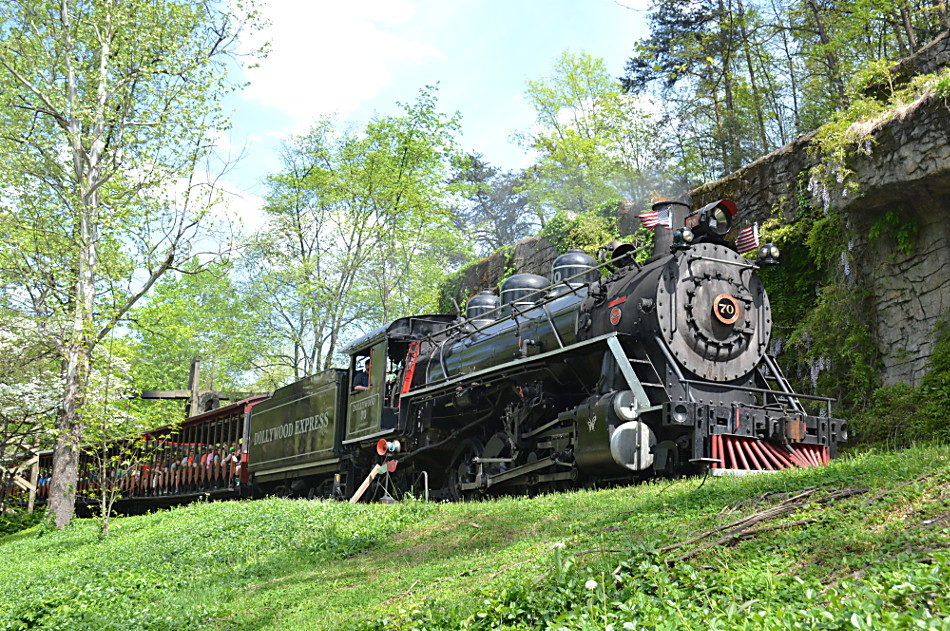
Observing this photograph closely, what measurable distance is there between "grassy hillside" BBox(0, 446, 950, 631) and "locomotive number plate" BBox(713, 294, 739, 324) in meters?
2.56

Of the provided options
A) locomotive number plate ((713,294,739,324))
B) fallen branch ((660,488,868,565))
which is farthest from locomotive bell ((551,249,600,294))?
fallen branch ((660,488,868,565))

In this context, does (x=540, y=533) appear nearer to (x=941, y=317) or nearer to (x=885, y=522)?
(x=885, y=522)

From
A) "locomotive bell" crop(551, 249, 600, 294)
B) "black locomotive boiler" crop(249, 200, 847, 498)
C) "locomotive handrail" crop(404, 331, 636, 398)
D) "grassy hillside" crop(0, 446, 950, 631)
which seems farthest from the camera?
"locomotive bell" crop(551, 249, 600, 294)

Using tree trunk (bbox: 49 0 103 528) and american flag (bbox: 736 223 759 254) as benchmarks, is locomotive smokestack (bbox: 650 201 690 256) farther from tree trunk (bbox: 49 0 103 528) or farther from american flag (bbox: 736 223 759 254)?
tree trunk (bbox: 49 0 103 528)

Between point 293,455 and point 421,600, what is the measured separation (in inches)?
459

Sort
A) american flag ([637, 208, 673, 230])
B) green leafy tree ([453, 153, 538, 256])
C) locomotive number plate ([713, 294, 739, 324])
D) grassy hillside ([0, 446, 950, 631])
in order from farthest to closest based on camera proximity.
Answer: green leafy tree ([453, 153, 538, 256]) < american flag ([637, 208, 673, 230]) < locomotive number plate ([713, 294, 739, 324]) < grassy hillside ([0, 446, 950, 631])

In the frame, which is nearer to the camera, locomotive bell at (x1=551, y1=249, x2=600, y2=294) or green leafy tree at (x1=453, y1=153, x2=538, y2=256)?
locomotive bell at (x1=551, y1=249, x2=600, y2=294)

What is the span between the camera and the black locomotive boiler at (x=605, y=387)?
330 inches

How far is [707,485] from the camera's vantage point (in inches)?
263

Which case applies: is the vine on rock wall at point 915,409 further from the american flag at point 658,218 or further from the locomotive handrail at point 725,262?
the american flag at point 658,218

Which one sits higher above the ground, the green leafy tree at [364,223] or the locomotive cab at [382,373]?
the green leafy tree at [364,223]

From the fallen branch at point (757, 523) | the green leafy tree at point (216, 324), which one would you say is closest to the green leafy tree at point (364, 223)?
A: the green leafy tree at point (216, 324)

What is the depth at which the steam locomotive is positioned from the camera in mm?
8398

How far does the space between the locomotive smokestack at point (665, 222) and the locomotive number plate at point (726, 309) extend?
0.99 metres
